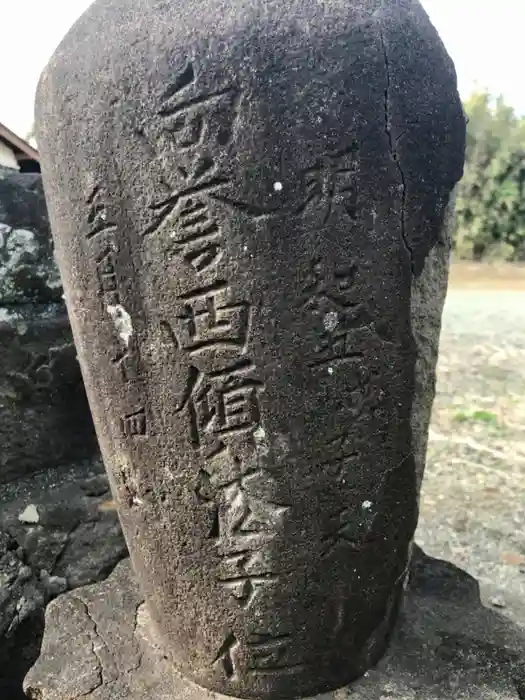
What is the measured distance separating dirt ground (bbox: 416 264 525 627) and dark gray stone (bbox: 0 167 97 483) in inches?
59.5

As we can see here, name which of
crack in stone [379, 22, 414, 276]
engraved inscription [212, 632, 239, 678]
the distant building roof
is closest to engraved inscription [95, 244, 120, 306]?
crack in stone [379, 22, 414, 276]

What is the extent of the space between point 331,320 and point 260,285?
0.41ft

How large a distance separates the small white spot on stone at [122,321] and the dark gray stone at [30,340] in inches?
37.4

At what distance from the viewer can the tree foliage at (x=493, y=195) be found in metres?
11.0

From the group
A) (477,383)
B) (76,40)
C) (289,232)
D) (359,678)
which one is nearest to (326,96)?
(289,232)

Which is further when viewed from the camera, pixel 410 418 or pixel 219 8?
pixel 410 418

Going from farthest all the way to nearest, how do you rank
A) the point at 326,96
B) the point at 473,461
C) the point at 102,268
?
the point at 473,461, the point at 102,268, the point at 326,96

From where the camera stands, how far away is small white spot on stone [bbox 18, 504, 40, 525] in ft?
6.51

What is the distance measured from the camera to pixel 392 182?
1.13 meters

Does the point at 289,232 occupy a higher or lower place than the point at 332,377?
higher

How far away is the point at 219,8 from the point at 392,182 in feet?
1.16

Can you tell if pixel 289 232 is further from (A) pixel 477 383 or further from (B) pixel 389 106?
(A) pixel 477 383

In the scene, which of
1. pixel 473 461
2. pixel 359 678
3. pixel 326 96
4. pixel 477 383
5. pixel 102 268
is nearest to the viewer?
pixel 326 96

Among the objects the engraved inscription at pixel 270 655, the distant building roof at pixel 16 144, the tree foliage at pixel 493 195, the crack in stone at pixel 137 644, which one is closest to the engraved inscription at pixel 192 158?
the engraved inscription at pixel 270 655
